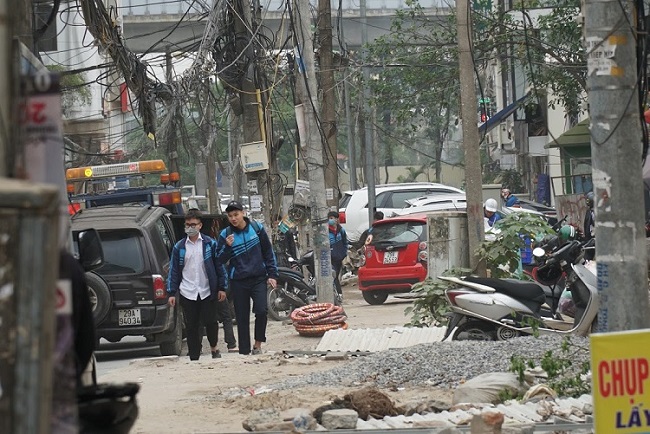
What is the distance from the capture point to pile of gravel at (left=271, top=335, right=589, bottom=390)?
10.6 metres

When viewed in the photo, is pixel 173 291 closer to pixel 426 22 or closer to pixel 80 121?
pixel 426 22

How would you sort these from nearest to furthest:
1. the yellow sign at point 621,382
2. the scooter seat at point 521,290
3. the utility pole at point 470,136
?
1. the yellow sign at point 621,382
2. the scooter seat at point 521,290
3. the utility pole at point 470,136

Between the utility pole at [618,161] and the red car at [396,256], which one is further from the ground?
the utility pole at [618,161]

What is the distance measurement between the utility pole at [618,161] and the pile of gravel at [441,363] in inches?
129

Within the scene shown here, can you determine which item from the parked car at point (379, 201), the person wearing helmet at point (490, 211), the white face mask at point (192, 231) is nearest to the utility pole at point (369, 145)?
the parked car at point (379, 201)

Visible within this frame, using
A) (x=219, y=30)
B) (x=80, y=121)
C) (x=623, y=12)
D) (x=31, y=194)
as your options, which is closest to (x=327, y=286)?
(x=219, y=30)

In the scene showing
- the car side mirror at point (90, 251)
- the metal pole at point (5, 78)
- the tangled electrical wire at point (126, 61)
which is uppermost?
the tangled electrical wire at point (126, 61)

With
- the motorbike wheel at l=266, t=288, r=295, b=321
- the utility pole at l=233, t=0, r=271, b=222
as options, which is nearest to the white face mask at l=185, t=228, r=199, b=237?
the motorbike wheel at l=266, t=288, r=295, b=321

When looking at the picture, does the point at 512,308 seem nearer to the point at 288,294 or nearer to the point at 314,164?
the point at 314,164

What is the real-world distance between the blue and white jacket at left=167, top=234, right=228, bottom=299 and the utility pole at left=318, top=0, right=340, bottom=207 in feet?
33.1

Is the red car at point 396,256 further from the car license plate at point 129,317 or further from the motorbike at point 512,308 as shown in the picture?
the motorbike at point 512,308

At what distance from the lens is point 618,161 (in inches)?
272

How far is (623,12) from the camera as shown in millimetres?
6922

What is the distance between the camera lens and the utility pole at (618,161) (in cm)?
691
